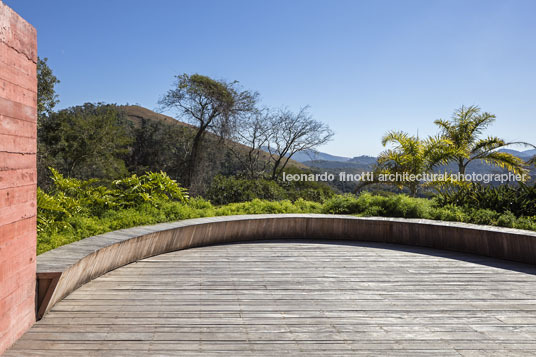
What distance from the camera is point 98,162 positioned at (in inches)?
674

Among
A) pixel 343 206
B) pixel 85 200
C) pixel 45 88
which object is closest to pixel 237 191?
pixel 343 206

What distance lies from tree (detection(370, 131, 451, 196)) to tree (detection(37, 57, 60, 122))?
1326 cm

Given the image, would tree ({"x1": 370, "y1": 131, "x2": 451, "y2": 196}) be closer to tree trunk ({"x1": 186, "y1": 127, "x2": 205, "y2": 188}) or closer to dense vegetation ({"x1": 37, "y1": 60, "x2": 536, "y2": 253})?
dense vegetation ({"x1": 37, "y1": 60, "x2": 536, "y2": 253})

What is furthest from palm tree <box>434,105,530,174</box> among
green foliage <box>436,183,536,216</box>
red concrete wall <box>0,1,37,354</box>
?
red concrete wall <box>0,1,37,354</box>

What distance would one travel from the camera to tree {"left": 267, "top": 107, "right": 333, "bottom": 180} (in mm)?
16516

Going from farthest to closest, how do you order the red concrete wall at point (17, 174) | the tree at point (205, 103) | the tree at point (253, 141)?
the tree at point (253, 141) → the tree at point (205, 103) → the red concrete wall at point (17, 174)

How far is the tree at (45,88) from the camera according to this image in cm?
1362

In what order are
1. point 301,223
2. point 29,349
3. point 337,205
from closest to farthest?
point 29,349 < point 301,223 < point 337,205

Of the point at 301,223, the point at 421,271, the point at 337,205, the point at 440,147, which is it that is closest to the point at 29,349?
the point at 421,271

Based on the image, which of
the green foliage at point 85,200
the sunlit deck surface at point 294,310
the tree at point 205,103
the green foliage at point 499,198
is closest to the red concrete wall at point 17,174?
the sunlit deck surface at point 294,310

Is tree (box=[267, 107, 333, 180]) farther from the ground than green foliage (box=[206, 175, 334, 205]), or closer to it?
farther from the ground

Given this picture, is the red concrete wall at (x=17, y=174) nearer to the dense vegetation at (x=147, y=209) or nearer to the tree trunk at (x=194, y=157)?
the dense vegetation at (x=147, y=209)

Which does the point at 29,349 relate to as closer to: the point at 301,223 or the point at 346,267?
the point at 346,267

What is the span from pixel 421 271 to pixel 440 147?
7209 mm
